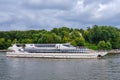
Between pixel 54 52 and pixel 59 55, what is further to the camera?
pixel 54 52

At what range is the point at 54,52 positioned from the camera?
141 meters

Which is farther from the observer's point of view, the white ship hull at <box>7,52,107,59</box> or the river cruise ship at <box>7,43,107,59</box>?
the river cruise ship at <box>7,43,107,59</box>

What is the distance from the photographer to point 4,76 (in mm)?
82812

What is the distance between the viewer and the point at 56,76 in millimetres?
82500

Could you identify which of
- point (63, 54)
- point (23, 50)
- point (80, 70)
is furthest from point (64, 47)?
point (80, 70)

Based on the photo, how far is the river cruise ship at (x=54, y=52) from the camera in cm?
13688

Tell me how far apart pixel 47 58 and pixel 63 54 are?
5.87m

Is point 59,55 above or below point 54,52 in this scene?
below

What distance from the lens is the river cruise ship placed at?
449ft

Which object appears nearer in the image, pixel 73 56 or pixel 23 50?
pixel 73 56

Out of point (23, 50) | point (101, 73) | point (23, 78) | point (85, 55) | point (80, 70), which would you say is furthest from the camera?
point (23, 50)

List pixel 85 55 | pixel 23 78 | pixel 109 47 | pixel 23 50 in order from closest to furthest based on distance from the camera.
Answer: pixel 23 78
pixel 85 55
pixel 23 50
pixel 109 47

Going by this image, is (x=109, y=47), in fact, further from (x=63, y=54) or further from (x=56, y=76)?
(x=56, y=76)

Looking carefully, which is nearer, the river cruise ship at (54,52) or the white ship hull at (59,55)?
the white ship hull at (59,55)
